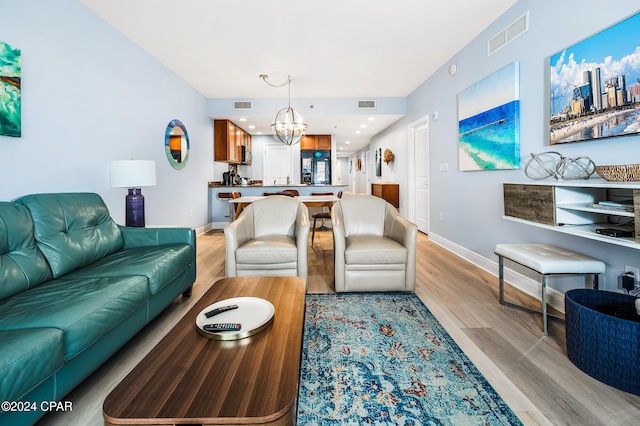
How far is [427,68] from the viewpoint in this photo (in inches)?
182

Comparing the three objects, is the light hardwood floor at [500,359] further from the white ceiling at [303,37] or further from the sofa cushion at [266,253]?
the white ceiling at [303,37]

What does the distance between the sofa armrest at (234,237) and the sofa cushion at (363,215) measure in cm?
105

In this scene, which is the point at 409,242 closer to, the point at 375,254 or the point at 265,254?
the point at 375,254

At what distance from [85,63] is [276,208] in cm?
230

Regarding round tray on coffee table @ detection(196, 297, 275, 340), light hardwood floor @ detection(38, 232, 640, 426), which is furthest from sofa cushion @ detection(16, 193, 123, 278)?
round tray on coffee table @ detection(196, 297, 275, 340)

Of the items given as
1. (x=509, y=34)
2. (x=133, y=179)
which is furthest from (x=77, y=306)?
(x=509, y=34)

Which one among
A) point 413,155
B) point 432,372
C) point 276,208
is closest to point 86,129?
point 276,208

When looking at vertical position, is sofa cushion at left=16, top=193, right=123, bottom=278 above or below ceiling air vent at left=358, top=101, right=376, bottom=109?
below

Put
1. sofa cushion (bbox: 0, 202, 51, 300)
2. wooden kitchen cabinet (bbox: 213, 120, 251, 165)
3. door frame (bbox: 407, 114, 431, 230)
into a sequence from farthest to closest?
wooden kitchen cabinet (bbox: 213, 120, 251, 165) → door frame (bbox: 407, 114, 431, 230) → sofa cushion (bbox: 0, 202, 51, 300)

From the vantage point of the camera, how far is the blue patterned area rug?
136cm

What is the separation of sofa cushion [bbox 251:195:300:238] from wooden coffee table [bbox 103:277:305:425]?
2.02 metres

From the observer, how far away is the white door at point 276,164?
30.0 feet

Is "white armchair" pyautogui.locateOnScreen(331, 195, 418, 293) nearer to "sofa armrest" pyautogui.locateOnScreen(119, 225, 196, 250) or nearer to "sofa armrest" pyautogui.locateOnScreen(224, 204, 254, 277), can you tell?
"sofa armrest" pyautogui.locateOnScreen(224, 204, 254, 277)

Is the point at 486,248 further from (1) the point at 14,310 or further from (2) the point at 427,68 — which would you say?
(1) the point at 14,310
